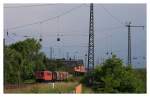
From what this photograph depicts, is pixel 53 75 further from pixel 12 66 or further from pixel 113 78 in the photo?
pixel 113 78

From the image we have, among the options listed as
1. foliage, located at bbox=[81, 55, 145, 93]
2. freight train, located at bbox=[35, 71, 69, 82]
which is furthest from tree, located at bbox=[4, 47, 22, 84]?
foliage, located at bbox=[81, 55, 145, 93]

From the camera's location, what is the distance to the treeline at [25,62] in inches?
362

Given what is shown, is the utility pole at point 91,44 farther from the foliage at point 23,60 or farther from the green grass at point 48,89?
the foliage at point 23,60

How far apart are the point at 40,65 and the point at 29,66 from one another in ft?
0.56

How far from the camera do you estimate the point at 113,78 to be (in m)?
9.30

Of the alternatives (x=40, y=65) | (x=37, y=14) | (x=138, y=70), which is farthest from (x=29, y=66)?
(x=138, y=70)

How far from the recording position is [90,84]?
9.32 metres

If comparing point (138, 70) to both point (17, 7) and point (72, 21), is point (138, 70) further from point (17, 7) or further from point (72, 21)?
point (17, 7)

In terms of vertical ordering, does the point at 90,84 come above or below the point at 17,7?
below

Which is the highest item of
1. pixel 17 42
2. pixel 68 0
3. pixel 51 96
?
pixel 68 0

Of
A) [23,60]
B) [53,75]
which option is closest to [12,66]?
[23,60]

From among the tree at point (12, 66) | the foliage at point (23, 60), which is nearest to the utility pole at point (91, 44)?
the foliage at point (23, 60)

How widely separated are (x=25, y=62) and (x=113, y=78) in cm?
135

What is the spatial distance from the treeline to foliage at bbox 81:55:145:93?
543 mm
